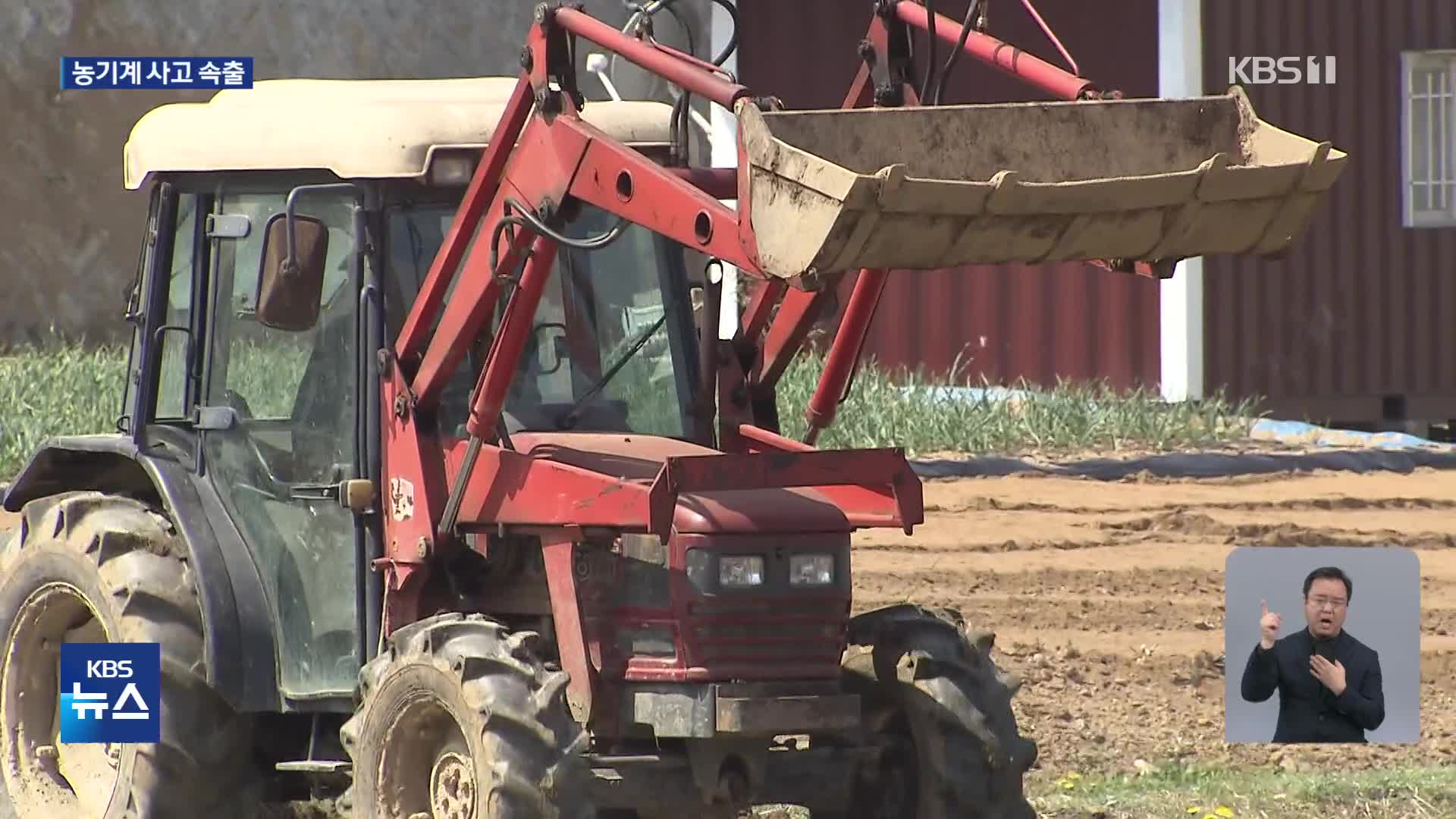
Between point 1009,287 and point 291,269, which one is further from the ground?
point 1009,287

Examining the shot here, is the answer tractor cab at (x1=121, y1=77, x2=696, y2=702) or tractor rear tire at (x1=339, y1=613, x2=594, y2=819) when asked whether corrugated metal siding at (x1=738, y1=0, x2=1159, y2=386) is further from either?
tractor rear tire at (x1=339, y1=613, x2=594, y2=819)

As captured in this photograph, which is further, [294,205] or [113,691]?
[113,691]

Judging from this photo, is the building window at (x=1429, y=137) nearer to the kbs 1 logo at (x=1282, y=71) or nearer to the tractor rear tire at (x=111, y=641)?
the kbs 1 logo at (x=1282, y=71)

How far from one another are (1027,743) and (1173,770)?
2.89 metres

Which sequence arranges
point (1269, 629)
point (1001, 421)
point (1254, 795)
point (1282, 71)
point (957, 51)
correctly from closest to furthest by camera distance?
1. point (957, 51)
2. point (1269, 629)
3. point (1254, 795)
4. point (1001, 421)
5. point (1282, 71)

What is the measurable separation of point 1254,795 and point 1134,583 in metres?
3.17

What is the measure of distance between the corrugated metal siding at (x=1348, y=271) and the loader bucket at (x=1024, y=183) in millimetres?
10989

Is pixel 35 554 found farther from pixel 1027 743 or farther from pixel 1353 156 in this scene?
pixel 1353 156

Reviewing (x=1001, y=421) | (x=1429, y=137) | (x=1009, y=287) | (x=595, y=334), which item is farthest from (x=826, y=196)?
(x=1429, y=137)

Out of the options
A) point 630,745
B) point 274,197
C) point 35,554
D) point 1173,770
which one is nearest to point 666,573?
point 630,745

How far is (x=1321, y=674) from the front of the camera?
8234mm

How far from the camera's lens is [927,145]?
248 inches

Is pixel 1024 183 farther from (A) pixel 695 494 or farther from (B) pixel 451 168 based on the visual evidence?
(B) pixel 451 168

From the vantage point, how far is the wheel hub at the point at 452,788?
6.50 m
